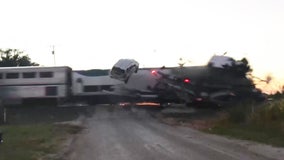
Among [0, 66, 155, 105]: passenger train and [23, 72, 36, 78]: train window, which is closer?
[0, 66, 155, 105]: passenger train

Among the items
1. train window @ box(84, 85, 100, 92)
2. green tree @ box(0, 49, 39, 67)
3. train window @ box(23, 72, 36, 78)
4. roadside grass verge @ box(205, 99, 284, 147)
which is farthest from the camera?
green tree @ box(0, 49, 39, 67)

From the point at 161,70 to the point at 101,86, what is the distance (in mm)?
8203

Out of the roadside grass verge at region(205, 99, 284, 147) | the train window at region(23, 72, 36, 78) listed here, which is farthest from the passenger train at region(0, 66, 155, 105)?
the roadside grass verge at region(205, 99, 284, 147)

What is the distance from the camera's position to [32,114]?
58.6m

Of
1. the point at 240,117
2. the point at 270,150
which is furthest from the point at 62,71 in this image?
the point at 270,150

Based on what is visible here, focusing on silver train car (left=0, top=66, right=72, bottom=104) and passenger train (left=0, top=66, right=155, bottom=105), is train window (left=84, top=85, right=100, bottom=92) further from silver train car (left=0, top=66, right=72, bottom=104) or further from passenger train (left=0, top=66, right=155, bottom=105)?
silver train car (left=0, top=66, right=72, bottom=104)

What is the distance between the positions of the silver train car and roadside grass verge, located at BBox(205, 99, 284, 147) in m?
24.6

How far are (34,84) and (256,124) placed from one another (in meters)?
32.3

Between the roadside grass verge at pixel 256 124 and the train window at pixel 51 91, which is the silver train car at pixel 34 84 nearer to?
the train window at pixel 51 91

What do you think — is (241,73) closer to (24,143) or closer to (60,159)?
(24,143)

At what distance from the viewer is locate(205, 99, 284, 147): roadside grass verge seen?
29125 millimetres

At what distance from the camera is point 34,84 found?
205 feet

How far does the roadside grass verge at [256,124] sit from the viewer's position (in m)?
29.1

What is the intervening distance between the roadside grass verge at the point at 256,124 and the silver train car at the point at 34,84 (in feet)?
80.9
